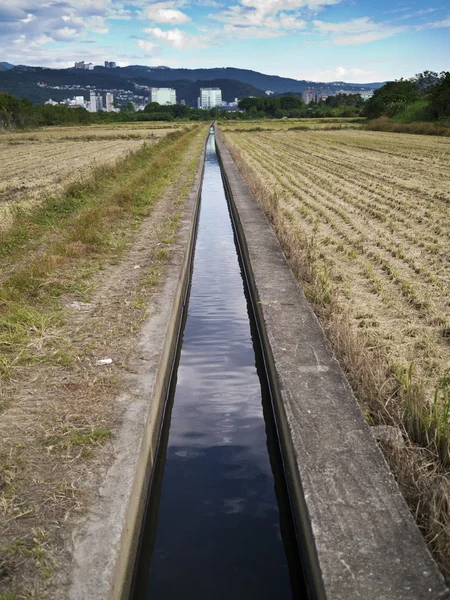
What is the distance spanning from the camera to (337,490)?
2.88 meters

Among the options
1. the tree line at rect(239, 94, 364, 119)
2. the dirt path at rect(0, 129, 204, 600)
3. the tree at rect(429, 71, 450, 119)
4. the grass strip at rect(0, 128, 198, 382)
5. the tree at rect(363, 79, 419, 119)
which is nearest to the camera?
the dirt path at rect(0, 129, 204, 600)

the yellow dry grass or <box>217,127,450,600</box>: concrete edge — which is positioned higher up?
the yellow dry grass

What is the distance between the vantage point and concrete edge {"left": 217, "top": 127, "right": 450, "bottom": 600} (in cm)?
232

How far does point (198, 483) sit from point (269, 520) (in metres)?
0.56

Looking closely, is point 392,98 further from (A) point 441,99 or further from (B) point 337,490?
(B) point 337,490

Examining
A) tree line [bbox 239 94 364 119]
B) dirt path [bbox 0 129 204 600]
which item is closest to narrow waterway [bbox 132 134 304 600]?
dirt path [bbox 0 129 204 600]

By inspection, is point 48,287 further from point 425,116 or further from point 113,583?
point 425,116

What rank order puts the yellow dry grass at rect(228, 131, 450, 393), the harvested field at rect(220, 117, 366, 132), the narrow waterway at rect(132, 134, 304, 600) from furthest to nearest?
the harvested field at rect(220, 117, 366, 132) → the yellow dry grass at rect(228, 131, 450, 393) → the narrow waterway at rect(132, 134, 304, 600)

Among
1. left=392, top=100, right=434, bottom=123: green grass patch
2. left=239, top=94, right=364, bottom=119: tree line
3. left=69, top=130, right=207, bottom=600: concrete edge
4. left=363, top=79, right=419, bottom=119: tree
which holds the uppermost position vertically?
left=239, top=94, right=364, bottom=119: tree line

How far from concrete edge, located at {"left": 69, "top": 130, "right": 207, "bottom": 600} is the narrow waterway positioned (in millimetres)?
149

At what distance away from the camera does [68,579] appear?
2.31 metres

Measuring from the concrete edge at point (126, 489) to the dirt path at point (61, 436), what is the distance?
0.06m

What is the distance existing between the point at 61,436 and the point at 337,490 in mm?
1709

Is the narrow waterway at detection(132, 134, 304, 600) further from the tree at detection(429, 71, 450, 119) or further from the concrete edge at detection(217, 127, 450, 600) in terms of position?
the tree at detection(429, 71, 450, 119)
